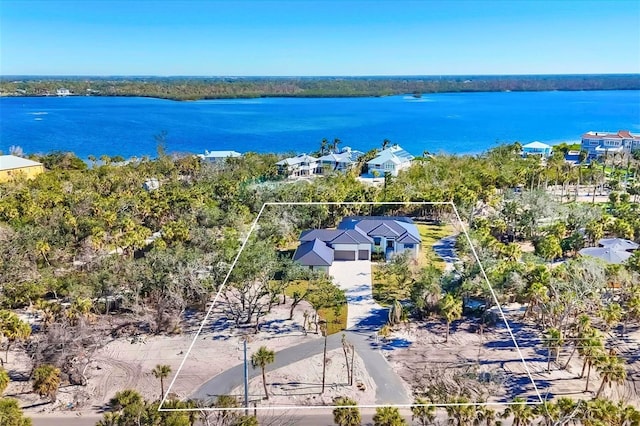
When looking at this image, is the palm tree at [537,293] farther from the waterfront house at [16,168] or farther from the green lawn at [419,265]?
the waterfront house at [16,168]

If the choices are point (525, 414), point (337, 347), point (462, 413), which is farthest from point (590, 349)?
point (337, 347)

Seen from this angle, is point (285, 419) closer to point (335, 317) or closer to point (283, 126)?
point (335, 317)

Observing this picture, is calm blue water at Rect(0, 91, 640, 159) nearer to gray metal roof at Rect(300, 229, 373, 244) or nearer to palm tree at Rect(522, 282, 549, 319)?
gray metal roof at Rect(300, 229, 373, 244)

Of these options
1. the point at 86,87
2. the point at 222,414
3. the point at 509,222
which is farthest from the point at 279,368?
the point at 86,87

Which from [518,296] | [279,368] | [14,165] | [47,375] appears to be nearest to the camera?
[47,375]

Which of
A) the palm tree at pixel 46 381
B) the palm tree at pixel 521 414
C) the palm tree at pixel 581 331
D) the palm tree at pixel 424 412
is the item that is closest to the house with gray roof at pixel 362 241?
the palm tree at pixel 581 331

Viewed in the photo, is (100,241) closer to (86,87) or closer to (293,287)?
(293,287)
